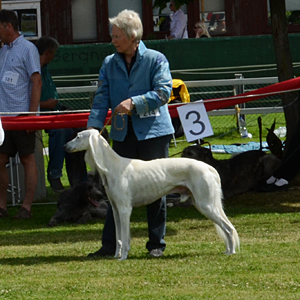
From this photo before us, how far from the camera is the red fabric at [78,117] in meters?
7.68

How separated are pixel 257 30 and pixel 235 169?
→ 41.5 feet

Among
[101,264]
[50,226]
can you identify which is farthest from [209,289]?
[50,226]

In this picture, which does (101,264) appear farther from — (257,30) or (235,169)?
(257,30)

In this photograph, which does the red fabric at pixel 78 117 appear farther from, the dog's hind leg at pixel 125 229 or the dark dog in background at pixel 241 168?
the dog's hind leg at pixel 125 229

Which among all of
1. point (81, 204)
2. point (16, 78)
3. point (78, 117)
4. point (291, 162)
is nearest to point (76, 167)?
point (78, 117)

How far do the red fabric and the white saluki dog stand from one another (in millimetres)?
2385

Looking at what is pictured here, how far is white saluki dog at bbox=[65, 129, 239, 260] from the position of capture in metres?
5.34

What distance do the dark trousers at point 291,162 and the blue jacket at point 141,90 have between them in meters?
3.43

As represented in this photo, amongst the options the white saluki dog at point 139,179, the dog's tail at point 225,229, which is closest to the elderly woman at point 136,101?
the white saluki dog at point 139,179

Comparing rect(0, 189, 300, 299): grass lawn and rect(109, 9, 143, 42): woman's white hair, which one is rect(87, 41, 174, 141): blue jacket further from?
rect(0, 189, 300, 299): grass lawn

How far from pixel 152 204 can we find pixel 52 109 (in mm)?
3660

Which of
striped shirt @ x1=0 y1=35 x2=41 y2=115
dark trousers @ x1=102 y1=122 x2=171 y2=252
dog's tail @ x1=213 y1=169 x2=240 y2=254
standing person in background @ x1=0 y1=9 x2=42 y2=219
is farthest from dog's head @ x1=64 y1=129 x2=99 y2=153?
striped shirt @ x1=0 y1=35 x2=41 y2=115

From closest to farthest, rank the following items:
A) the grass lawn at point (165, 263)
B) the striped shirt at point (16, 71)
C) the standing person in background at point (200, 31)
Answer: the grass lawn at point (165, 263) → the striped shirt at point (16, 71) → the standing person in background at point (200, 31)

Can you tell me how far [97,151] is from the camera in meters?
5.32
